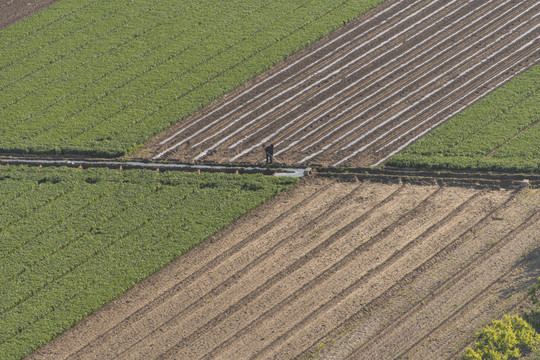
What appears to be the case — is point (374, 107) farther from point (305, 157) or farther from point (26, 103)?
point (26, 103)

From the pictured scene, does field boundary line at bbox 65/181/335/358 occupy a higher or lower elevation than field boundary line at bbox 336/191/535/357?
higher

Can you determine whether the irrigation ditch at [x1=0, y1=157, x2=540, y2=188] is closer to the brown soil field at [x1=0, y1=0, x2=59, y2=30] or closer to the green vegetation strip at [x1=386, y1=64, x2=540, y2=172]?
the green vegetation strip at [x1=386, y1=64, x2=540, y2=172]

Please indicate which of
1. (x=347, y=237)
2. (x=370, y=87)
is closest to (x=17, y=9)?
(x=370, y=87)

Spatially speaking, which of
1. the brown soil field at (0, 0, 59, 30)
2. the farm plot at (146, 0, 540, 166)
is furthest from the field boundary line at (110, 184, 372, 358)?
the brown soil field at (0, 0, 59, 30)

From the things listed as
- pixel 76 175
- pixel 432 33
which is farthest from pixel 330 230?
pixel 432 33

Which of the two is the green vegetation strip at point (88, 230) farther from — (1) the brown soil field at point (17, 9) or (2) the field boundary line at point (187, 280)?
(1) the brown soil field at point (17, 9)

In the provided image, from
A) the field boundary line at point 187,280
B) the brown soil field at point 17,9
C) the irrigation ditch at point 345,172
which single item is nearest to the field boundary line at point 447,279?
the irrigation ditch at point 345,172
